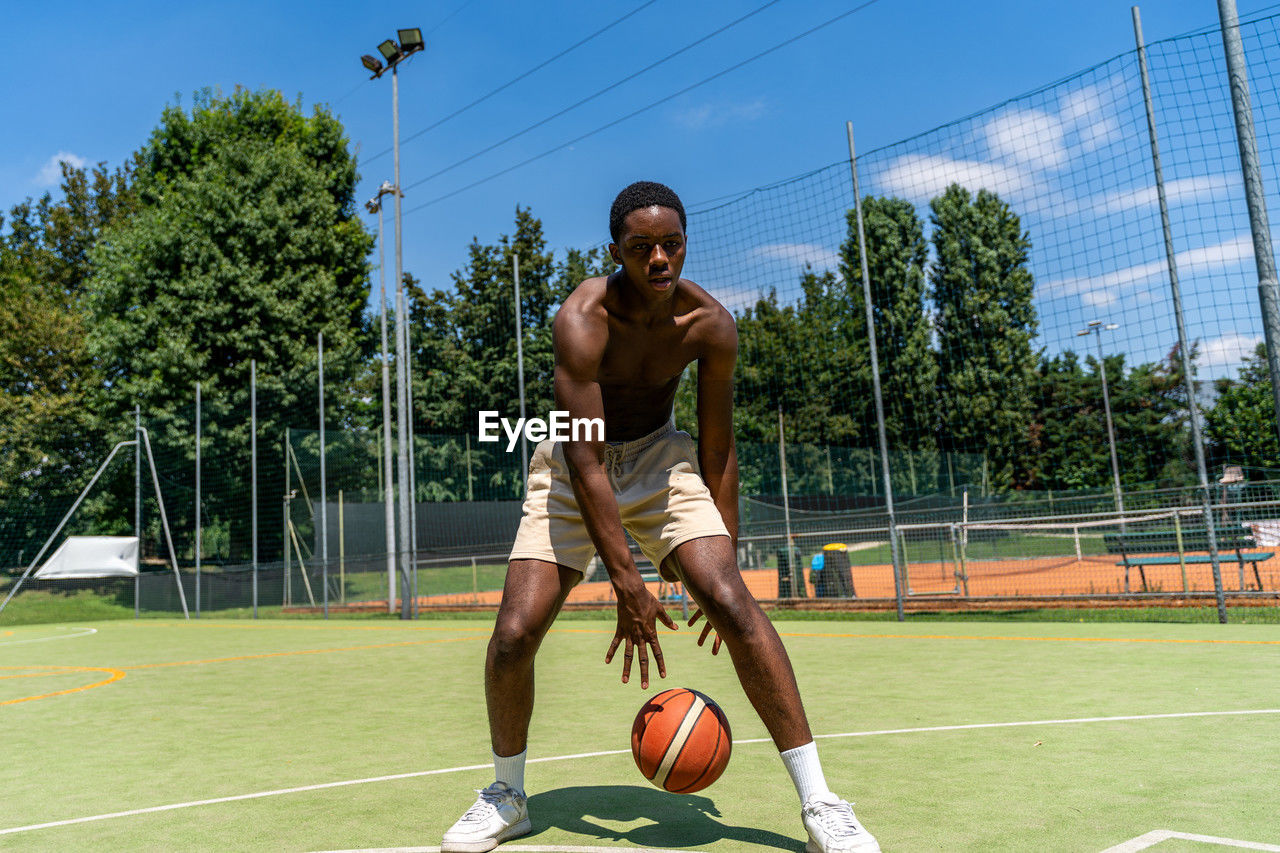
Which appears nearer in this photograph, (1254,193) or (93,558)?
(1254,193)

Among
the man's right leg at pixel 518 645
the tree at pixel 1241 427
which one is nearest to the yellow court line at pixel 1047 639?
the man's right leg at pixel 518 645

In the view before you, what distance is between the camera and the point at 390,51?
69.3ft

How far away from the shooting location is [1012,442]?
734 inches

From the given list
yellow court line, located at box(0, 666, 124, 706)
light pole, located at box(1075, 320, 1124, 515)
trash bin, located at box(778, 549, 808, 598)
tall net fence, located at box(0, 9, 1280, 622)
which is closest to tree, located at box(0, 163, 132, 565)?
tall net fence, located at box(0, 9, 1280, 622)

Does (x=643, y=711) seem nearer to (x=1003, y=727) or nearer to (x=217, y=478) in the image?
(x=1003, y=727)

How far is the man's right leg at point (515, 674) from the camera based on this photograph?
3006mm

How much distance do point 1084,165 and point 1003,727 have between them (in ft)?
28.8

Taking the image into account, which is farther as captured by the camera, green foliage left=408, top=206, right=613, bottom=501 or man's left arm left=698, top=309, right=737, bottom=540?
green foliage left=408, top=206, right=613, bottom=501

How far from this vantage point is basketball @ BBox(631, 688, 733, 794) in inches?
113

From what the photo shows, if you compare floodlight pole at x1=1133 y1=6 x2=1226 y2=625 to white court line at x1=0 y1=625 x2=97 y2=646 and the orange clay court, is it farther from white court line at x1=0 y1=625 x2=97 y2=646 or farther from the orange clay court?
white court line at x1=0 y1=625 x2=97 y2=646

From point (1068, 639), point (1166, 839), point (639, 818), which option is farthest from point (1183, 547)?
point (639, 818)

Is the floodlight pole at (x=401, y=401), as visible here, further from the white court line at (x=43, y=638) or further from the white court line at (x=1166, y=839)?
the white court line at (x=1166, y=839)

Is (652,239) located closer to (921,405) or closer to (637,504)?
(637,504)

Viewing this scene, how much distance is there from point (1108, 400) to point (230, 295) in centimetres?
2230
